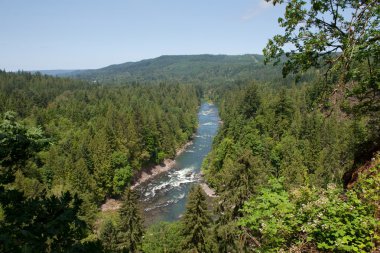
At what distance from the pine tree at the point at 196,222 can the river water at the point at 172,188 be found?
1873 centimetres

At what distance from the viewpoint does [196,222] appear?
82.9 ft

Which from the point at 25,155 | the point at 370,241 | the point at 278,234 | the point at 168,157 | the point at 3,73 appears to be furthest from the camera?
the point at 3,73

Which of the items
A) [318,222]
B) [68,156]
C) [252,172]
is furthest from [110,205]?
[318,222]

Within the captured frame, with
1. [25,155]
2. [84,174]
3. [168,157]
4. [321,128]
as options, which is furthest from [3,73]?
[25,155]

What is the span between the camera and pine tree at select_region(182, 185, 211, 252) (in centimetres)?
2530

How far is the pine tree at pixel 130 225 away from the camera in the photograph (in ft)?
95.1

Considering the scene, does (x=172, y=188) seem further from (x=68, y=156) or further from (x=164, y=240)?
(x=164, y=240)

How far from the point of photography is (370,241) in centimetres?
630

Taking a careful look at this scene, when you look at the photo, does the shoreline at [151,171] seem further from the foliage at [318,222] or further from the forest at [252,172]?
the foliage at [318,222]

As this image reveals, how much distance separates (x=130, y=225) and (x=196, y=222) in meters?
7.66

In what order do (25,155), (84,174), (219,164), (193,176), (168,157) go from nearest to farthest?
(25,155)
(84,174)
(219,164)
(193,176)
(168,157)

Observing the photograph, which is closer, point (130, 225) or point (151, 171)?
point (130, 225)

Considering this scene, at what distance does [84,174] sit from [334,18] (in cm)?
4608

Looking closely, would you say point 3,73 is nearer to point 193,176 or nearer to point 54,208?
point 193,176
